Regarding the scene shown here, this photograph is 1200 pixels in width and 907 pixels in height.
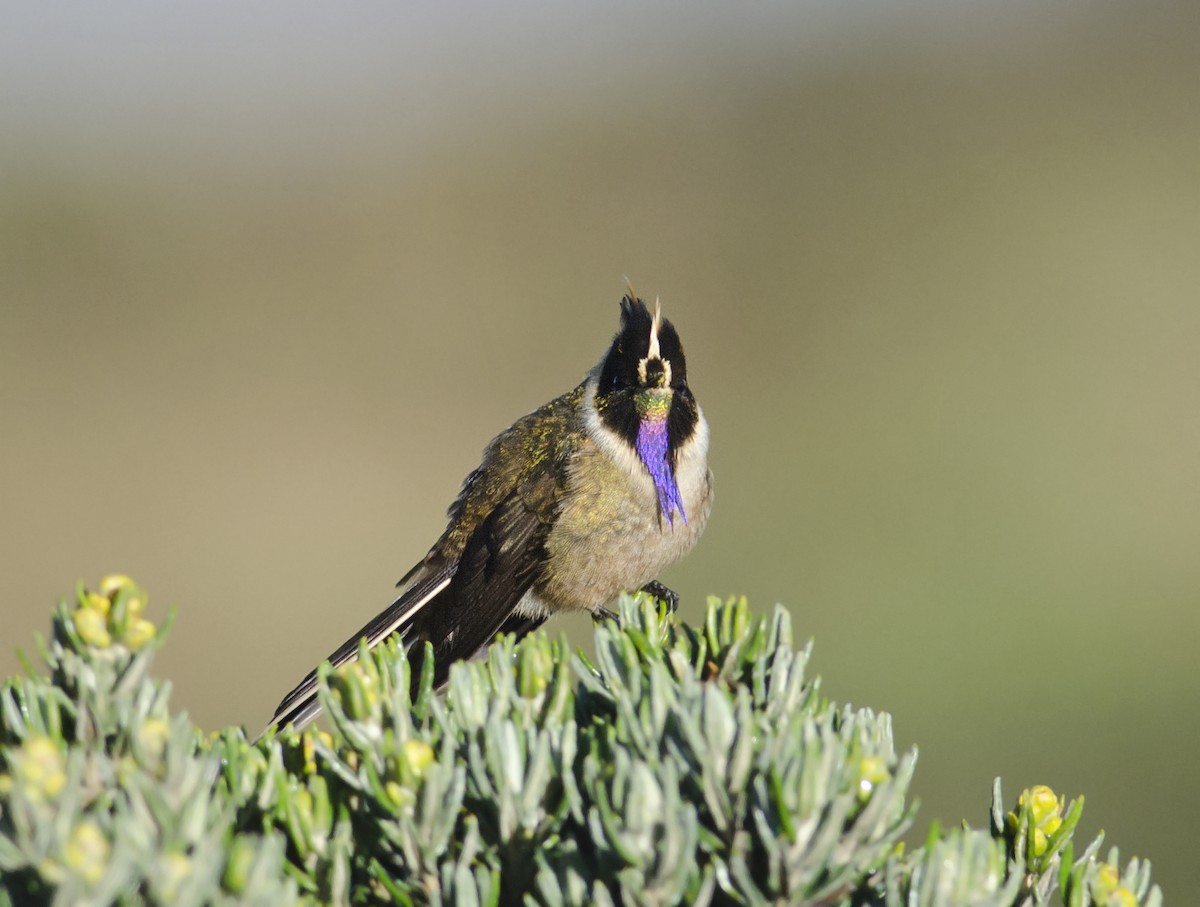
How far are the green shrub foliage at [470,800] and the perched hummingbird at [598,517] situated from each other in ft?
10.6

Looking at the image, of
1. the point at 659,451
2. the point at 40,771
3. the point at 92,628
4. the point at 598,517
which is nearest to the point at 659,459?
the point at 659,451

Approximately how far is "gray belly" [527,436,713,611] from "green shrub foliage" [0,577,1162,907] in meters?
3.31

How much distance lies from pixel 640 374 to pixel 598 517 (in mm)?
602

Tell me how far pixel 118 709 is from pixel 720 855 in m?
0.69

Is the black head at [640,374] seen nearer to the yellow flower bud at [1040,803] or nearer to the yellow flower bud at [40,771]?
the yellow flower bud at [1040,803]

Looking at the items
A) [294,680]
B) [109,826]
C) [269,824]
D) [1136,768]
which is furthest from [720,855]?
[294,680]

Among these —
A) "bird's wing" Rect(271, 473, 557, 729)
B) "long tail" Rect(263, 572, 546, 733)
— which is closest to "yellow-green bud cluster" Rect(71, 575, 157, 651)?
"long tail" Rect(263, 572, 546, 733)

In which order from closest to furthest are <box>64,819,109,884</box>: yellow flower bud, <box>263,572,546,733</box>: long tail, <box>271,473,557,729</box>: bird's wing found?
<box>64,819,109,884</box>: yellow flower bud < <box>263,572,546,733</box>: long tail < <box>271,473,557,729</box>: bird's wing

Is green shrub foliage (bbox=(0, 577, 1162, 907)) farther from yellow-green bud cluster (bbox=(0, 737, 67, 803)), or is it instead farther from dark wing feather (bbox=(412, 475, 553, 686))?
dark wing feather (bbox=(412, 475, 553, 686))

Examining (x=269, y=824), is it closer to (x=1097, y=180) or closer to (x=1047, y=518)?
(x=1047, y=518)

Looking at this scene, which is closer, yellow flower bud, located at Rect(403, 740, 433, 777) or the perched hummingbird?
yellow flower bud, located at Rect(403, 740, 433, 777)

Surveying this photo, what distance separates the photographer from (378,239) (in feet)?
55.3

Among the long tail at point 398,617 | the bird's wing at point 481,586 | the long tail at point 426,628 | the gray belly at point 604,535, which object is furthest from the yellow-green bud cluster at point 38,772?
the gray belly at point 604,535

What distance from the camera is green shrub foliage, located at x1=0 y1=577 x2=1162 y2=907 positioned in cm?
121
